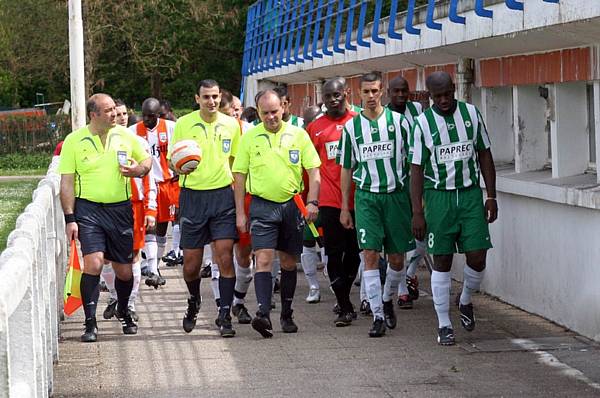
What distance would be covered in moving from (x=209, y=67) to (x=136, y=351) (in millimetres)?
53047

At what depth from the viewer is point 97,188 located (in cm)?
1061

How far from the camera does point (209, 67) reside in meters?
62.7

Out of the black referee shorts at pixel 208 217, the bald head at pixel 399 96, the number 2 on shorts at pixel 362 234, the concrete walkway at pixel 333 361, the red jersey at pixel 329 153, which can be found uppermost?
the bald head at pixel 399 96

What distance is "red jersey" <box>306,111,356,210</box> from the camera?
450 inches

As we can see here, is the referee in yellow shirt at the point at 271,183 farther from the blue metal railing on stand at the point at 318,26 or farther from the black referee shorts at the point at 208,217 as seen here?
the blue metal railing on stand at the point at 318,26

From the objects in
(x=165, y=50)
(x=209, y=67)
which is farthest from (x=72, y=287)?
(x=209, y=67)

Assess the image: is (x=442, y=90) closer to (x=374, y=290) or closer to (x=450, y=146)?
(x=450, y=146)

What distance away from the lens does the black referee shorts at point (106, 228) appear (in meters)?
10.6

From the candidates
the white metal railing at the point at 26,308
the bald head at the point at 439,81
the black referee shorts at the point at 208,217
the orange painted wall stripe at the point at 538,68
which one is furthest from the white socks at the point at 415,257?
the white metal railing at the point at 26,308

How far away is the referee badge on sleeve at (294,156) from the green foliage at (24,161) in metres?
34.5

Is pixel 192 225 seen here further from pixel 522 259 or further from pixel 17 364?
pixel 17 364

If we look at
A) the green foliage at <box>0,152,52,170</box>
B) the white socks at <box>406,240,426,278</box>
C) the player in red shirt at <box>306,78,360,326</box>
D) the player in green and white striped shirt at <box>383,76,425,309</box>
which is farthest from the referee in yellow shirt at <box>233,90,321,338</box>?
the green foliage at <box>0,152,52,170</box>

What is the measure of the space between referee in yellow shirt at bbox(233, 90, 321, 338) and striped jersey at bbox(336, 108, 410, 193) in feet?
1.18

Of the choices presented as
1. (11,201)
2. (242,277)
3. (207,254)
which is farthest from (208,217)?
(11,201)
